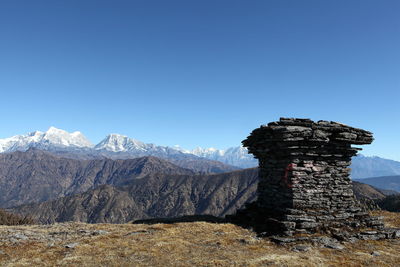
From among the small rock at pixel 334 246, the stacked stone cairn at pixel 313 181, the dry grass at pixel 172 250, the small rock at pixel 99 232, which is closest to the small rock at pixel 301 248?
the dry grass at pixel 172 250

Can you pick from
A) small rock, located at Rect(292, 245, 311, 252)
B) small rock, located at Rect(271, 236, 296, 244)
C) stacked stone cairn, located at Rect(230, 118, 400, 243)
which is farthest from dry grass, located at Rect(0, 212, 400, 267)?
stacked stone cairn, located at Rect(230, 118, 400, 243)

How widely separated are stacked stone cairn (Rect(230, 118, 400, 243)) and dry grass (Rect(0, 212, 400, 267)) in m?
2.10

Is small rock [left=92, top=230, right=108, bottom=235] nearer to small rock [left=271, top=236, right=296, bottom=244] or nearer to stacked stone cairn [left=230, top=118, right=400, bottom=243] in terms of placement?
stacked stone cairn [left=230, top=118, right=400, bottom=243]

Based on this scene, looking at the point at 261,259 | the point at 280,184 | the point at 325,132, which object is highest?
the point at 325,132

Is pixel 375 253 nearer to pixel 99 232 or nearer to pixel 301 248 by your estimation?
pixel 301 248

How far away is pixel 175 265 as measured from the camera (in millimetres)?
14227

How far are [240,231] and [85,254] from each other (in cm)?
1106

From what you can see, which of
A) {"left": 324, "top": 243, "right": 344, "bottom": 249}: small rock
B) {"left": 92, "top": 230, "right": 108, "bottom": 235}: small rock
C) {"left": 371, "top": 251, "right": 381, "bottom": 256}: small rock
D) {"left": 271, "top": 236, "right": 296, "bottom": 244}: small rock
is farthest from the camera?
{"left": 92, "top": 230, "right": 108, "bottom": 235}: small rock

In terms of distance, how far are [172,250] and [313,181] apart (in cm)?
1241

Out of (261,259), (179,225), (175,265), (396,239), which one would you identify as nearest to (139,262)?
(175,265)

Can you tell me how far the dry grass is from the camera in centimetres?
1479

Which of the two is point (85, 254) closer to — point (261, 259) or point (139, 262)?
point (139, 262)

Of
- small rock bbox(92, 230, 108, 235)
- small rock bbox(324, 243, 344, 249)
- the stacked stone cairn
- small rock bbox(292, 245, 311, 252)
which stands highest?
the stacked stone cairn

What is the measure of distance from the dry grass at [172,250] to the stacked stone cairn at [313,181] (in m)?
2.10
